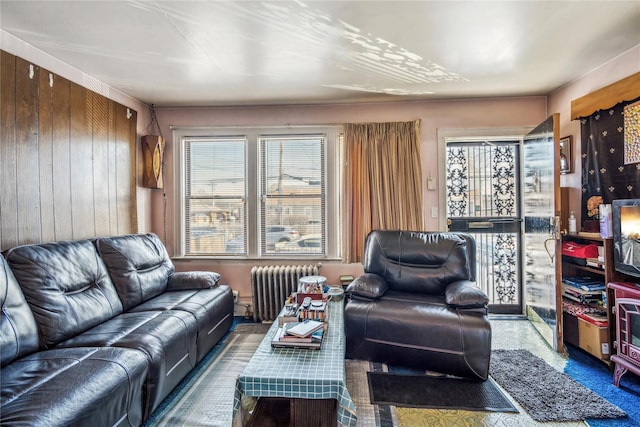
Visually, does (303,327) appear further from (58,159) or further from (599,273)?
(599,273)

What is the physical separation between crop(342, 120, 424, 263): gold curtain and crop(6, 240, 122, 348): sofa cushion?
225cm

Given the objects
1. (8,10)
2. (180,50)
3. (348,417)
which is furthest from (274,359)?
(8,10)

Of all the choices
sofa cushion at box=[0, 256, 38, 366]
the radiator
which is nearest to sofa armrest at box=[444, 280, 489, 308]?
the radiator

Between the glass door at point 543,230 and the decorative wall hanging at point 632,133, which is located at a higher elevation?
the decorative wall hanging at point 632,133

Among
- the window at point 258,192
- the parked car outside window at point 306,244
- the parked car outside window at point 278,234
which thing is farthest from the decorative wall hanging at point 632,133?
the parked car outside window at point 278,234

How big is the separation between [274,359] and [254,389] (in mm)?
207

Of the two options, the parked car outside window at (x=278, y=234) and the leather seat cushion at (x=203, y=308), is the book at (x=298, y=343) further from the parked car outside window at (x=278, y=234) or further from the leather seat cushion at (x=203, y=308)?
the parked car outside window at (x=278, y=234)

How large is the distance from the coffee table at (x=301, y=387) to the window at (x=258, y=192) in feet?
6.13

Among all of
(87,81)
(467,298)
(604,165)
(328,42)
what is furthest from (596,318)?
(87,81)

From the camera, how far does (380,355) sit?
2.28 metres

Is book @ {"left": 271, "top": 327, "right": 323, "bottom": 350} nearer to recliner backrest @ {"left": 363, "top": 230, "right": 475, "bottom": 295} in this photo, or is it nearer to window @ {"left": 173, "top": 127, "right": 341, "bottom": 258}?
recliner backrest @ {"left": 363, "top": 230, "right": 475, "bottom": 295}

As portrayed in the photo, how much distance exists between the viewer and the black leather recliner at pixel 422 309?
2.10 m

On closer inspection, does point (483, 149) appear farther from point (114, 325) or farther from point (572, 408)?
point (114, 325)

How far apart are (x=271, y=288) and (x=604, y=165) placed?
10.6ft
